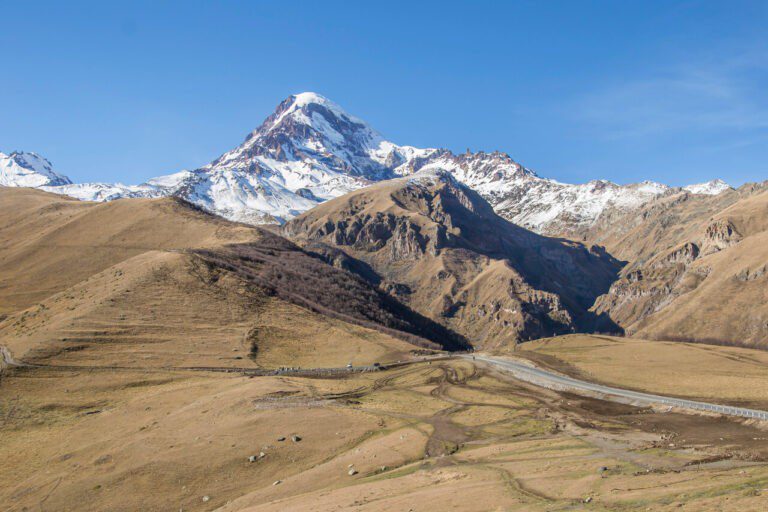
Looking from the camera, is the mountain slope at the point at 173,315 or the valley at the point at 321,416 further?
the mountain slope at the point at 173,315

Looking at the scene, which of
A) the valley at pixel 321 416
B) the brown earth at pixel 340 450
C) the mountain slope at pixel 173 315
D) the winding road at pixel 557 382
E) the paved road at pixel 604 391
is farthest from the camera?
the mountain slope at pixel 173 315

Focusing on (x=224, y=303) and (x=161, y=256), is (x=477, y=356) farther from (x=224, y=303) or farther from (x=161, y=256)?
(x=161, y=256)

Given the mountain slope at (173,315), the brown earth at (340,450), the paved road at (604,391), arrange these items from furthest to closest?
1. the mountain slope at (173,315)
2. the paved road at (604,391)
3. the brown earth at (340,450)

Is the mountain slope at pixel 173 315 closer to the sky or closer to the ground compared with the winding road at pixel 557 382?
closer to the sky

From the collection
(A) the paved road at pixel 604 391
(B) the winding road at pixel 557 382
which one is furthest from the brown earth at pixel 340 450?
(A) the paved road at pixel 604 391

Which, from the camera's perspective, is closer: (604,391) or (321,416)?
(321,416)

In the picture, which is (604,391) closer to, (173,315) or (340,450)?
(340,450)

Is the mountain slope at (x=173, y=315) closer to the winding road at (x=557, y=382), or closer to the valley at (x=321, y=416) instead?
the valley at (x=321, y=416)

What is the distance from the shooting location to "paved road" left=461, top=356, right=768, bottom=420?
74812 mm

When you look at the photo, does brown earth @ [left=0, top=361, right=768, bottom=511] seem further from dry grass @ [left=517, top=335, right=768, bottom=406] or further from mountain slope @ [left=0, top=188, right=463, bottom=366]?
dry grass @ [left=517, top=335, right=768, bottom=406]

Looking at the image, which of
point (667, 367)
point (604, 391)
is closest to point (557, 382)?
point (604, 391)

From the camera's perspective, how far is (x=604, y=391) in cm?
9700

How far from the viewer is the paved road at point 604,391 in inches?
2945

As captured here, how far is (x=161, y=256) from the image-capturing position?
15925cm
